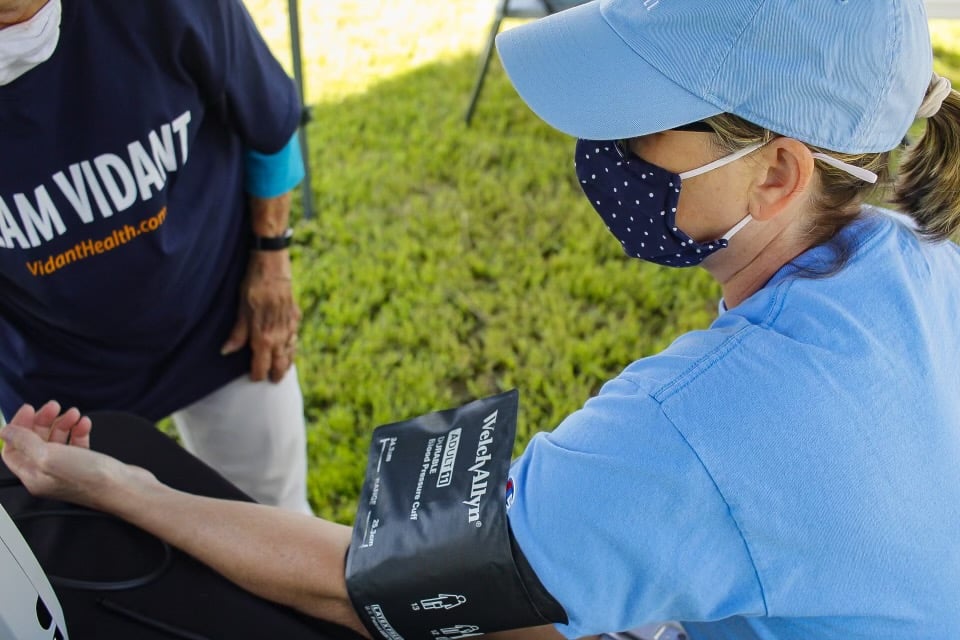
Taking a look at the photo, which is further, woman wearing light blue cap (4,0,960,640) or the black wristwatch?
the black wristwatch

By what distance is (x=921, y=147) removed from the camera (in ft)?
4.18

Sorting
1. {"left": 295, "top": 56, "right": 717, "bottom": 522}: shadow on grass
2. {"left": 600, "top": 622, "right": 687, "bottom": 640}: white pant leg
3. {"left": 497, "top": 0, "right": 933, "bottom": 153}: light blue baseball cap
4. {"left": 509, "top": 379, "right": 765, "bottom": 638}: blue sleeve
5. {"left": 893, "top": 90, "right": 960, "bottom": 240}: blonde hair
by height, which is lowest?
{"left": 295, "top": 56, "right": 717, "bottom": 522}: shadow on grass

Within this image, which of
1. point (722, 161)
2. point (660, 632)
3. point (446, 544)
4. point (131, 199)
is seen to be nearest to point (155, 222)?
point (131, 199)

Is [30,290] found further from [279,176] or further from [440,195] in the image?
[440,195]

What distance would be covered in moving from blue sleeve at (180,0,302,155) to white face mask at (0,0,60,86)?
8.8 inches

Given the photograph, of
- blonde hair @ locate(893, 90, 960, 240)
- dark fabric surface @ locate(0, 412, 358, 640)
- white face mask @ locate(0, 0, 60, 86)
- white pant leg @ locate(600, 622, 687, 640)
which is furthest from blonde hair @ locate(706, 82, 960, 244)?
white face mask @ locate(0, 0, 60, 86)

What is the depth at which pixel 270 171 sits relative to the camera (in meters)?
1.88

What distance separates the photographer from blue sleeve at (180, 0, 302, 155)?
5.00ft

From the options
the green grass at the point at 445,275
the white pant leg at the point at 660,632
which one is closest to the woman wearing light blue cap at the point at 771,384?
the white pant leg at the point at 660,632

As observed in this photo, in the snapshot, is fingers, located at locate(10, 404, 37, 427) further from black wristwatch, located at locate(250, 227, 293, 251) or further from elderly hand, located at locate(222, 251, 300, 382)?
black wristwatch, located at locate(250, 227, 293, 251)

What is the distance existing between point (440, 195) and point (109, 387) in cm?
243

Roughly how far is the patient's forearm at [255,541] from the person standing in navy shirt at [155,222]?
0.44 metres

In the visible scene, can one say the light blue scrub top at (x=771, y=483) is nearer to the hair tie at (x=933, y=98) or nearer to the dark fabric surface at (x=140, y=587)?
the hair tie at (x=933, y=98)

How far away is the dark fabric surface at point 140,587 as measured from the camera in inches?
46.7
